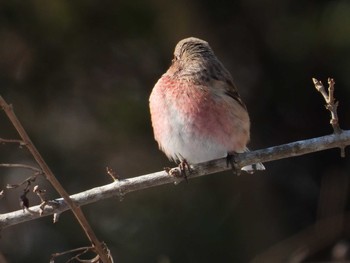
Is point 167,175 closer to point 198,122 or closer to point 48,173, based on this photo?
point 198,122

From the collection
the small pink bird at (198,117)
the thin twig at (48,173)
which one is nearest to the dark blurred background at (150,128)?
the small pink bird at (198,117)

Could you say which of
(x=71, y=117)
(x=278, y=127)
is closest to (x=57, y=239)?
(x=71, y=117)

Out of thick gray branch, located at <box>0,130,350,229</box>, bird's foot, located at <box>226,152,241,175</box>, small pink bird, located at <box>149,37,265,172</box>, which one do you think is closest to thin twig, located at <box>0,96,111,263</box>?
thick gray branch, located at <box>0,130,350,229</box>

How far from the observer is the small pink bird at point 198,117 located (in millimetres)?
5227

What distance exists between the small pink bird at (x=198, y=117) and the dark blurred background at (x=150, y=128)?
64.9 inches

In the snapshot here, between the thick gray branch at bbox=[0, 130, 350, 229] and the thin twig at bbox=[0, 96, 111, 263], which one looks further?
A: the thick gray branch at bbox=[0, 130, 350, 229]

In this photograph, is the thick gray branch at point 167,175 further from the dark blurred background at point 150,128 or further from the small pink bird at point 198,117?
the dark blurred background at point 150,128

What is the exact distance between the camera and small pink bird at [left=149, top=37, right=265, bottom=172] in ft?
17.1

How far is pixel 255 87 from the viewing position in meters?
7.34

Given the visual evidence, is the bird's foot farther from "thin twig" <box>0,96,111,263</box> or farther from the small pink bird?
"thin twig" <box>0,96,111,263</box>

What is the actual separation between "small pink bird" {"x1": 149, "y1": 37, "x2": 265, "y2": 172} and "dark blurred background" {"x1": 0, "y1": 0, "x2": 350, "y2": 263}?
1647 mm

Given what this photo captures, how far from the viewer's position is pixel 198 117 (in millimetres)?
5227

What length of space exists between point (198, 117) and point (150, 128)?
76.6 inches

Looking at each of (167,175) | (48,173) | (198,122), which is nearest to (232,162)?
(167,175)
